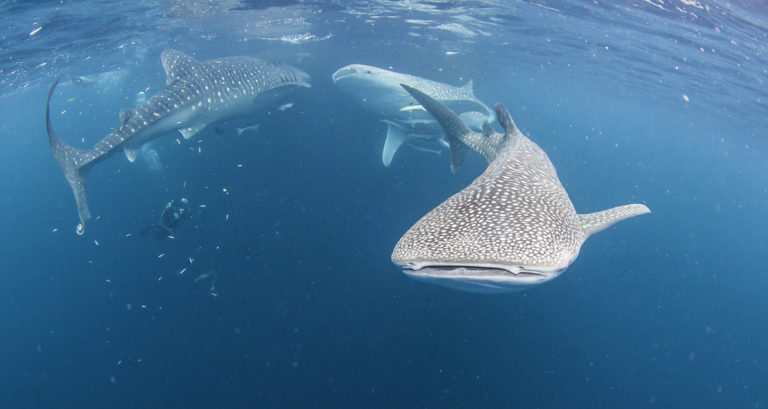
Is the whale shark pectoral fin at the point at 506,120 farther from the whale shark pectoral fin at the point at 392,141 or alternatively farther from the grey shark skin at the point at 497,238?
the whale shark pectoral fin at the point at 392,141

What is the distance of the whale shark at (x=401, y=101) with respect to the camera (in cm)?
990

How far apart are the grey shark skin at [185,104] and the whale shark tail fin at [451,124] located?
496 centimetres

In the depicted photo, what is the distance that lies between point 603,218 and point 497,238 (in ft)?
8.54

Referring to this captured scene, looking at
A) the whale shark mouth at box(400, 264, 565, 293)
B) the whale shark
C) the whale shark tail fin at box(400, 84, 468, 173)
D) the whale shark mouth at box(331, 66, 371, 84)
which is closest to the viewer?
the whale shark mouth at box(400, 264, 565, 293)

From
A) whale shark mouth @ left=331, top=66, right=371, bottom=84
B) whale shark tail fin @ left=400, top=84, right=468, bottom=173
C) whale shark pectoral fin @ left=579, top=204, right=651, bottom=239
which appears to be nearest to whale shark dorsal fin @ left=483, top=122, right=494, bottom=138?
whale shark tail fin @ left=400, top=84, right=468, bottom=173

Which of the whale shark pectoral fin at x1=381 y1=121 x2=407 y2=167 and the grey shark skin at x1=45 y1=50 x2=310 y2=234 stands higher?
the grey shark skin at x1=45 y1=50 x2=310 y2=234

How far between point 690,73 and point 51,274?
138 ft

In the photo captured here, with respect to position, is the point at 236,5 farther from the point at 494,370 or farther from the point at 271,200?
the point at 494,370

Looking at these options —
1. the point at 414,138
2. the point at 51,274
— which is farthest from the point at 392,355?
the point at 51,274

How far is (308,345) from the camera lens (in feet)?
35.9

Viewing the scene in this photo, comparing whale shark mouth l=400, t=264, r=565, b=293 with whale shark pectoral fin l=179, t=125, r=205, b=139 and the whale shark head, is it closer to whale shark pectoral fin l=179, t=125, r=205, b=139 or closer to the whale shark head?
whale shark pectoral fin l=179, t=125, r=205, b=139

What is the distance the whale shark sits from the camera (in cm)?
990

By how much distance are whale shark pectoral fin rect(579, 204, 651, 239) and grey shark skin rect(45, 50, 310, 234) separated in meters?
7.20

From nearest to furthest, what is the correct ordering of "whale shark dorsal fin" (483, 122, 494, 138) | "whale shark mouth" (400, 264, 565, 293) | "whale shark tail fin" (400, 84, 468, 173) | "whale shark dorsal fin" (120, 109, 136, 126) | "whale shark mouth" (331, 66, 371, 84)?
1. "whale shark mouth" (400, 264, 565, 293)
2. "whale shark tail fin" (400, 84, 468, 173)
3. "whale shark dorsal fin" (483, 122, 494, 138)
4. "whale shark dorsal fin" (120, 109, 136, 126)
5. "whale shark mouth" (331, 66, 371, 84)
